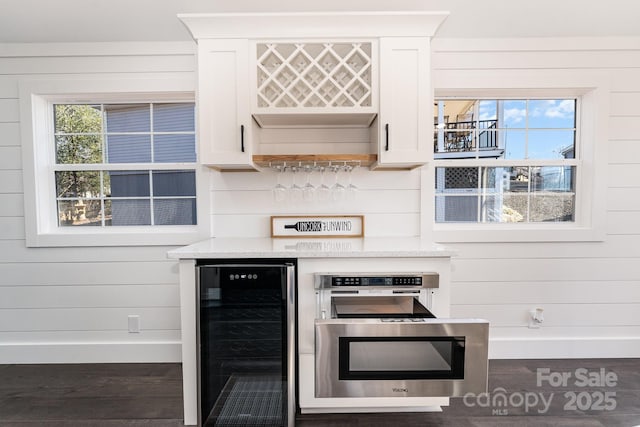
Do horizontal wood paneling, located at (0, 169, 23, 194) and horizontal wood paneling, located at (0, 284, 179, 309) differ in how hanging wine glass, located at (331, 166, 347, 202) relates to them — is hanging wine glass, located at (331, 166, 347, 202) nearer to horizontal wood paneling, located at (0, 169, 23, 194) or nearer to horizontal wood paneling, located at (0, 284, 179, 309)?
horizontal wood paneling, located at (0, 284, 179, 309)

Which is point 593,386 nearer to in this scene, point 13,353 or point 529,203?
point 529,203

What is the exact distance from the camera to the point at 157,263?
237 cm

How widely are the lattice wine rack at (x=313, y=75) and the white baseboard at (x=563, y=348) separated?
2.03m

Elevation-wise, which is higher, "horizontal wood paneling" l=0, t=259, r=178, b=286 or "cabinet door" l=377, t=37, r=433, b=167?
"cabinet door" l=377, t=37, r=433, b=167

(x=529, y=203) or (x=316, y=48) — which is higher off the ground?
(x=316, y=48)

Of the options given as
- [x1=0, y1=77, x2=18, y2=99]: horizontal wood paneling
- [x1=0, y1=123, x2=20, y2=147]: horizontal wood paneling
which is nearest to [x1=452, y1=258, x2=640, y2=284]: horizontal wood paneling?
[x1=0, y1=123, x2=20, y2=147]: horizontal wood paneling

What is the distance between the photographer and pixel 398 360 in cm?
136

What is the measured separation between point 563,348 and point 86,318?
3570 mm

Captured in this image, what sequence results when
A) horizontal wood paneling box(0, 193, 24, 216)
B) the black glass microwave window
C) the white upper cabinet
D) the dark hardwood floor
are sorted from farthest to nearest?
horizontal wood paneling box(0, 193, 24, 216) < the white upper cabinet < the dark hardwood floor < the black glass microwave window

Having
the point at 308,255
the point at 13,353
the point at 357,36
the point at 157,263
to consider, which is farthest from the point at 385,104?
the point at 13,353

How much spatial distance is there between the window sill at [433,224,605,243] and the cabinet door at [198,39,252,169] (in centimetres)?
152

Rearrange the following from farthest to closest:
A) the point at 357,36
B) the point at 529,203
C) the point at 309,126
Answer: the point at 529,203, the point at 309,126, the point at 357,36

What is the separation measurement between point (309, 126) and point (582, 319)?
2.49 m

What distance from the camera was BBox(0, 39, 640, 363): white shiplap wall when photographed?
90.4 inches
